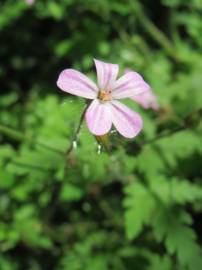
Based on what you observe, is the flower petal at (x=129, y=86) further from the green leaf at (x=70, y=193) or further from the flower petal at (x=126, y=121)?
the green leaf at (x=70, y=193)

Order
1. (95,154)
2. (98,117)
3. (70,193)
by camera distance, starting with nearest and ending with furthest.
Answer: (98,117) → (95,154) → (70,193)

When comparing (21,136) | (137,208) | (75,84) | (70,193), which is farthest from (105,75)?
(70,193)

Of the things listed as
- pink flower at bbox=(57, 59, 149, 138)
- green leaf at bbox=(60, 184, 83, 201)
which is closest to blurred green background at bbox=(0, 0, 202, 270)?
green leaf at bbox=(60, 184, 83, 201)

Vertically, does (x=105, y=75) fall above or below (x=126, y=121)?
above

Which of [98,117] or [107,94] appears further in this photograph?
[107,94]

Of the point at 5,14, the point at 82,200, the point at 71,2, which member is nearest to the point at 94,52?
the point at 71,2

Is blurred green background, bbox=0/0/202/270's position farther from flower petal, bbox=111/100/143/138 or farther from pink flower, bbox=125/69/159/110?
flower petal, bbox=111/100/143/138

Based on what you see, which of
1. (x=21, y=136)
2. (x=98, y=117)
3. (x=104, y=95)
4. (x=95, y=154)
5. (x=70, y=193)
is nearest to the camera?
(x=98, y=117)

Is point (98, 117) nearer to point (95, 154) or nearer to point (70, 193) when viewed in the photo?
point (95, 154)
